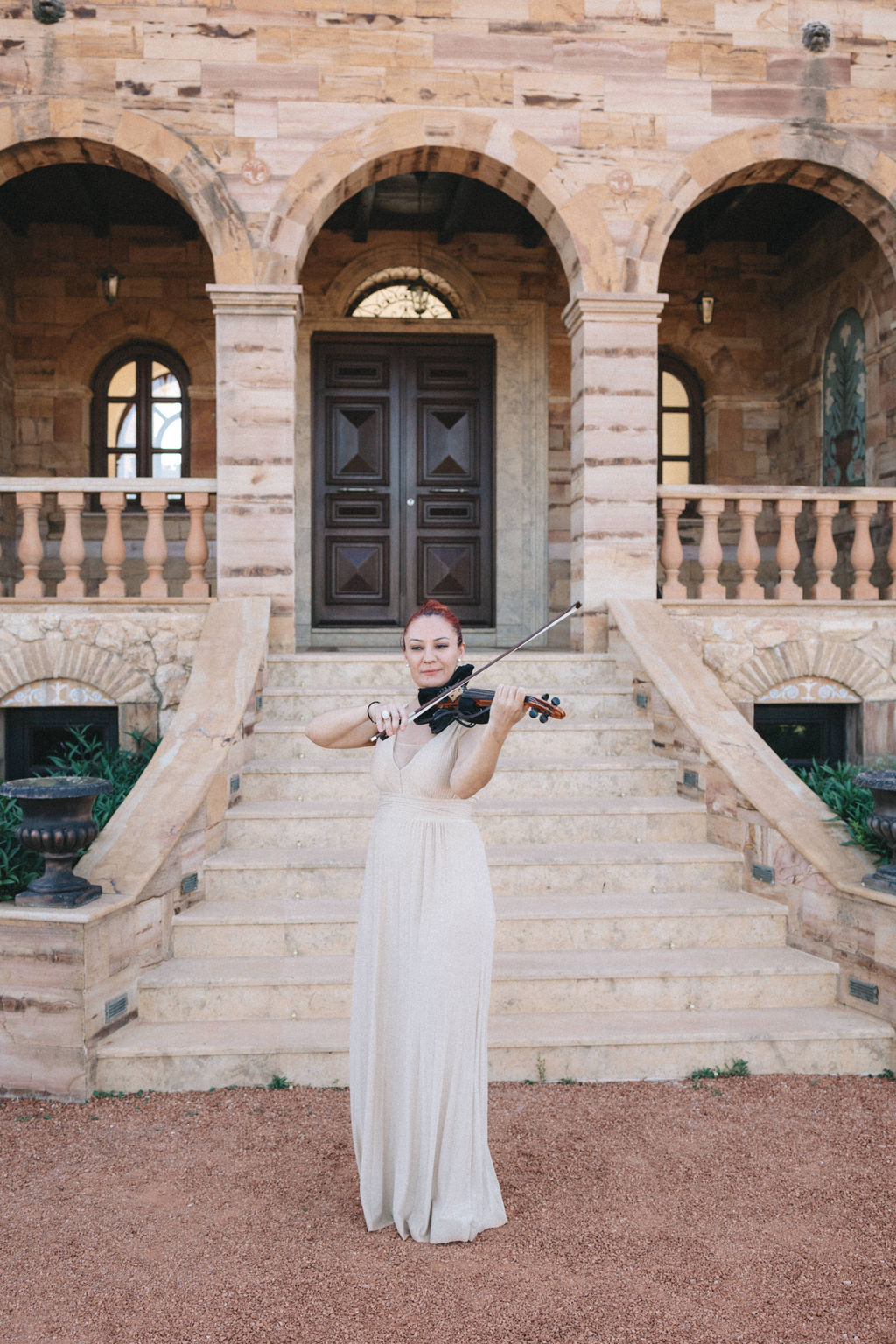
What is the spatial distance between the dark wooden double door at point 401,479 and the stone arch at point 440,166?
8.81 feet

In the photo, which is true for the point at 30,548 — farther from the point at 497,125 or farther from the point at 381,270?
the point at 381,270

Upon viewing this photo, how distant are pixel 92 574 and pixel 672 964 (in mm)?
7040

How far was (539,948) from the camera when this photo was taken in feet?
14.7

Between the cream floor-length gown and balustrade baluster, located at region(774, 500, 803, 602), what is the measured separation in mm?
5199

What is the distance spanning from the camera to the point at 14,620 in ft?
22.4

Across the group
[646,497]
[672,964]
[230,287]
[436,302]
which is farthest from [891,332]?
[672,964]

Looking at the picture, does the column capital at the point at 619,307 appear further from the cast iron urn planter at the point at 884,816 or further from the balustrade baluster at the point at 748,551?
the cast iron urn planter at the point at 884,816

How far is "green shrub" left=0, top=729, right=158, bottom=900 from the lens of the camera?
4.29 meters

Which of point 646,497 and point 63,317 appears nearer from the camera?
point 646,497

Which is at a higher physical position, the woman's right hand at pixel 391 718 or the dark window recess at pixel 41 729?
the woman's right hand at pixel 391 718

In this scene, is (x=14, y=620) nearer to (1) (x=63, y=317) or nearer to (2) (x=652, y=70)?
(1) (x=63, y=317)

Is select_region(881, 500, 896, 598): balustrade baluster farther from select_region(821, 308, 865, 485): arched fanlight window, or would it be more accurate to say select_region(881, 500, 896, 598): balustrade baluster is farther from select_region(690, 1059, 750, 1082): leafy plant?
select_region(690, 1059, 750, 1082): leafy plant

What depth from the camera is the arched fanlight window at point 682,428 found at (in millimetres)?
10336

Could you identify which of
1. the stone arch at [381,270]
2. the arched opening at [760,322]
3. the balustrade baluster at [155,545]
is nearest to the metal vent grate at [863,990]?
the balustrade baluster at [155,545]
